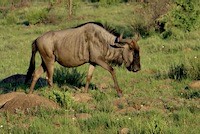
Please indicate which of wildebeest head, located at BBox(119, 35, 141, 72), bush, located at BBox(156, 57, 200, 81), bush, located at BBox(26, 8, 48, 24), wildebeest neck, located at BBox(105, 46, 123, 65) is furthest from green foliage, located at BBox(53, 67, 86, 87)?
bush, located at BBox(26, 8, 48, 24)

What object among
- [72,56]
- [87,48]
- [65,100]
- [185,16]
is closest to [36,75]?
[72,56]

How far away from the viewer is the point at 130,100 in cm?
799

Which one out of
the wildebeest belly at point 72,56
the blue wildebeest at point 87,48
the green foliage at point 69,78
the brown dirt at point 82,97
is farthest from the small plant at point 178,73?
the brown dirt at point 82,97

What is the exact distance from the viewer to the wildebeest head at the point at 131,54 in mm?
8680

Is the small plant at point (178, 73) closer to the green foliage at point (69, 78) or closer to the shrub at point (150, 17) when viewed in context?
the green foliage at point (69, 78)

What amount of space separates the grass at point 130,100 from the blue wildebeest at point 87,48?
0.58m

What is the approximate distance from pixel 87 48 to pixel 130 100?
151 centimetres

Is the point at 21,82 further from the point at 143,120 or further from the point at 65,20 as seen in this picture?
the point at 65,20

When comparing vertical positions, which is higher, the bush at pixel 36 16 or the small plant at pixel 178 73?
the small plant at pixel 178 73

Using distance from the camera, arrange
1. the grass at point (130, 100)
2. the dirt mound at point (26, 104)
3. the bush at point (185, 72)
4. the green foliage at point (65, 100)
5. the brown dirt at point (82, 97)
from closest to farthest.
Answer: the grass at point (130, 100), the dirt mound at point (26, 104), the green foliage at point (65, 100), the brown dirt at point (82, 97), the bush at point (185, 72)

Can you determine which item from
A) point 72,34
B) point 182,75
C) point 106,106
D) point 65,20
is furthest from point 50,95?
point 65,20

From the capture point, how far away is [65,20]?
2359 cm

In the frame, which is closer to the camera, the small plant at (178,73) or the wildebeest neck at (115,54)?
the wildebeest neck at (115,54)

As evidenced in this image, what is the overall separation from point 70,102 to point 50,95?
1.66 feet
